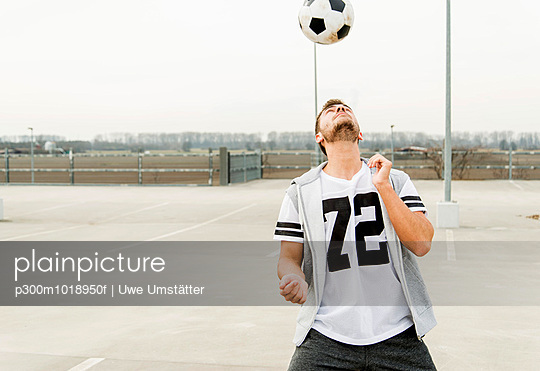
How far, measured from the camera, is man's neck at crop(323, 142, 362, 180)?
9.51 feet

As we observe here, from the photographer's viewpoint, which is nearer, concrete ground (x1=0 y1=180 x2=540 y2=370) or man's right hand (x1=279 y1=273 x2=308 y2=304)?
man's right hand (x1=279 y1=273 x2=308 y2=304)

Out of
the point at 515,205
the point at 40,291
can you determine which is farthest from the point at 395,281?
the point at 515,205

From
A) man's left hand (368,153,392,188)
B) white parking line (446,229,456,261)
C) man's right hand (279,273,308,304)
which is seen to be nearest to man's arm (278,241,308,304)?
man's right hand (279,273,308,304)

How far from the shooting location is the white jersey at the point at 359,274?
2779 mm

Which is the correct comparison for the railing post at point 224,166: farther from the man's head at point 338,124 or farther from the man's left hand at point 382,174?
the man's left hand at point 382,174

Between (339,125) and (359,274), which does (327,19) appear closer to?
(339,125)

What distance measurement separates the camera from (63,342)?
6.20 meters

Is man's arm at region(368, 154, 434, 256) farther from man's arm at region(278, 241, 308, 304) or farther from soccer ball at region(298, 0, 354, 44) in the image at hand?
soccer ball at region(298, 0, 354, 44)

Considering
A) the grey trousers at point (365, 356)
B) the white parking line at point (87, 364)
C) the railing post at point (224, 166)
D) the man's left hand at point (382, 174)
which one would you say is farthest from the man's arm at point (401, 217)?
the railing post at point (224, 166)

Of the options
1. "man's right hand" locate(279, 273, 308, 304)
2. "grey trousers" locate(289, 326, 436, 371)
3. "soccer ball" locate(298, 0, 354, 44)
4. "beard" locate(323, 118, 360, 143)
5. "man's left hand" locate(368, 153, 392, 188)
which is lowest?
"grey trousers" locate(289, 326, 436, 371)

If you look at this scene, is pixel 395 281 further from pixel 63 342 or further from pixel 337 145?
pixel 63 342

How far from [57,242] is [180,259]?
3.48m

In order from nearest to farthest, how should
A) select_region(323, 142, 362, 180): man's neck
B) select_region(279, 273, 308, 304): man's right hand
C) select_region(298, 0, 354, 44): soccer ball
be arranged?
select_region(279, 273, 308, 304): man's right hand
select_region(323, 142, 362, 180): man's neck
select_region(298, 0, 354, 44): soccer ball

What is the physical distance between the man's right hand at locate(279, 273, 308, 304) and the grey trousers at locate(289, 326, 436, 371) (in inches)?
9.8
